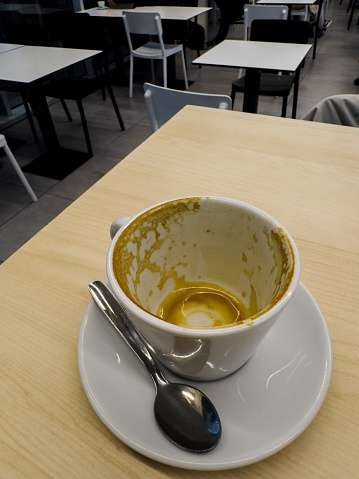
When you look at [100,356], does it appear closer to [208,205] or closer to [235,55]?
[208,205]

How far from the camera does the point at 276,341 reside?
33cm

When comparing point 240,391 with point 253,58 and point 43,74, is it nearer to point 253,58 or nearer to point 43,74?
point 43,74

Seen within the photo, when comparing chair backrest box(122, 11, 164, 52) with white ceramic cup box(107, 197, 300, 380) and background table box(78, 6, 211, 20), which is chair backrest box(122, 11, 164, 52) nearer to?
background table box(78, 6, 211, 20)

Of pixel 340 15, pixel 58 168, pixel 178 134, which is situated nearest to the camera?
pixel 178 134

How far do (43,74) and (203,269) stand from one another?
179cm

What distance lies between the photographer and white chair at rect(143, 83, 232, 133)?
112 cm

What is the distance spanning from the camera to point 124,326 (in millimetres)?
329

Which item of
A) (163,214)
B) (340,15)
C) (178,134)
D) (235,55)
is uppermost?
(163,214)

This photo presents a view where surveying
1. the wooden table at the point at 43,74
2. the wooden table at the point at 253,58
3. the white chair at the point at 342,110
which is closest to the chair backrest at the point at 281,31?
the wooden table at the point at 253,58

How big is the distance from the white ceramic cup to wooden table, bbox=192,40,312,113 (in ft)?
5.47

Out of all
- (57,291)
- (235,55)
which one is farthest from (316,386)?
(235,55)

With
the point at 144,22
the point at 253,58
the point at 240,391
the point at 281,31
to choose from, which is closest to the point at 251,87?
the point at 253,58

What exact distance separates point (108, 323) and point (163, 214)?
0.12m

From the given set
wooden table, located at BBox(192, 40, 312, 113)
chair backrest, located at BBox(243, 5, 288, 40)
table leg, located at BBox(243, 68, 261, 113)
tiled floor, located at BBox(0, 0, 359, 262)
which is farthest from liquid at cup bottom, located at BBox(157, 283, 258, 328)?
chair backrest, located at BBox(243, 5, 288, 40)
